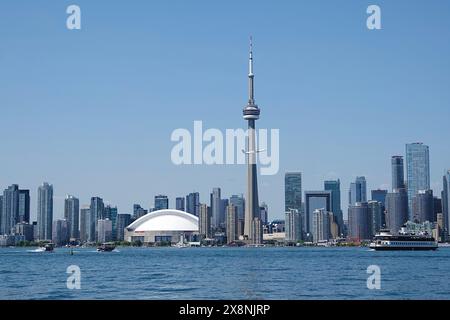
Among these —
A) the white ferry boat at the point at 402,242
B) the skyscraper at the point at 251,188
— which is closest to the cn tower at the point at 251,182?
the skyscraper at the point at 251,188

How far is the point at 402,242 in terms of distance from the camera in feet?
265

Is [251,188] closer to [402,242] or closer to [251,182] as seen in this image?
[251,182]

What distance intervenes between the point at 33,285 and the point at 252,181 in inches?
4474

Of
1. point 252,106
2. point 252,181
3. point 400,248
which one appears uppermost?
point 252,106

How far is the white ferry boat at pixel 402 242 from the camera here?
80.0 meters

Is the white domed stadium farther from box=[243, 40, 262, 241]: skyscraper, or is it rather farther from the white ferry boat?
the white ferry boat

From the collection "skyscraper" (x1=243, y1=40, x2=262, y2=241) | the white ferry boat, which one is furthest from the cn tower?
the white ferry boat

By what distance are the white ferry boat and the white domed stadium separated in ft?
212

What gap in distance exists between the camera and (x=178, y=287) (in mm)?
23406

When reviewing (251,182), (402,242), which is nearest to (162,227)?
(251,182)

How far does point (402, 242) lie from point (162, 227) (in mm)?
73154
